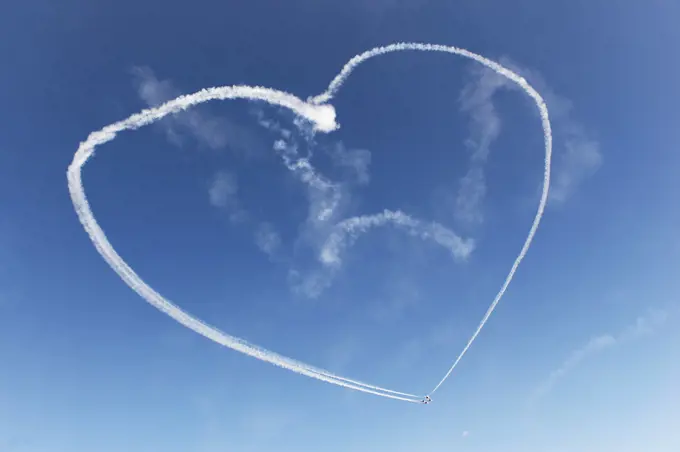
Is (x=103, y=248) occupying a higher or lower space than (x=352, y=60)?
lower

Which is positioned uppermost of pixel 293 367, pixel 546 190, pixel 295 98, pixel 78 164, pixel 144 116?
pixel 546 190

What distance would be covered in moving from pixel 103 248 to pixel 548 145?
73.2 m

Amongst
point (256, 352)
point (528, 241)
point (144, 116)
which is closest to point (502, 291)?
point (528, 241)

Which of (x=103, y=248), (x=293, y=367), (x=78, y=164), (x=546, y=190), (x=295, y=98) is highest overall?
(x=546, y=190)

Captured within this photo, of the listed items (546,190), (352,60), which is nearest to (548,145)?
(546,190)

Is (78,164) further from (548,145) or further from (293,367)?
(548,145)

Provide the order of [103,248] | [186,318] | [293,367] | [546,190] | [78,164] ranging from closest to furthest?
1. [78,164]
2. [103,248]
3. [186,318]
4. [293,367]
5. [546,190]

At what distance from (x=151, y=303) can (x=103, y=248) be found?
10353 millimetres

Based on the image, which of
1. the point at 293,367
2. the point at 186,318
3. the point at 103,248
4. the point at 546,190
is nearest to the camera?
the point at 103,248

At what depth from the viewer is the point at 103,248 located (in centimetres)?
6122

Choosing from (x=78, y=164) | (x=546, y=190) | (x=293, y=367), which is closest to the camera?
(x=78, y=164)

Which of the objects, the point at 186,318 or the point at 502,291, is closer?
the point at 186,318

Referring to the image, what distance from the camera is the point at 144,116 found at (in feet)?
190

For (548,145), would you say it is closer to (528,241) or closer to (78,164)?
(528,241)
